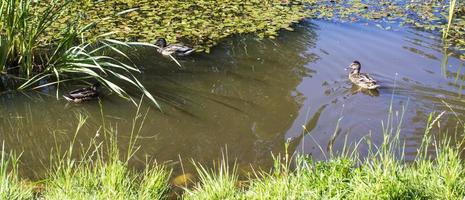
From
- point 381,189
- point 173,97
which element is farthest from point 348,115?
point 381,189

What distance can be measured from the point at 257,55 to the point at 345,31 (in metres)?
1.68

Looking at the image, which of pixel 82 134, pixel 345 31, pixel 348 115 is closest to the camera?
pixel 82 134

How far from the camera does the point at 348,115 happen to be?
588 cm

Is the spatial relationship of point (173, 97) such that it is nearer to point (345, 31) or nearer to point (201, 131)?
point (201, 131)

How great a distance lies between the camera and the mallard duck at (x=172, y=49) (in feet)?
23.7

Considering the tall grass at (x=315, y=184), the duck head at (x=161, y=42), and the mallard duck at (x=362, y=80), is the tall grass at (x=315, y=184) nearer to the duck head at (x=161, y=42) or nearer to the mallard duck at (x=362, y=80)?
the mallard duck at (x=362, y=80)

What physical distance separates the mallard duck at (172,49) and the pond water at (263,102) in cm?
12

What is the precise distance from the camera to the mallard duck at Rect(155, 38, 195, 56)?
7234 millimetres

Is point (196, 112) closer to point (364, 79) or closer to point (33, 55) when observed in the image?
point (364, 79)

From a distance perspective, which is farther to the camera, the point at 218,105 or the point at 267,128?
the point at 218,105

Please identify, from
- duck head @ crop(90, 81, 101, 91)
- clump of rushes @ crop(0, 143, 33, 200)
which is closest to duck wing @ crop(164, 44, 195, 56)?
duck head @ crop(90, 81, 101, 91)

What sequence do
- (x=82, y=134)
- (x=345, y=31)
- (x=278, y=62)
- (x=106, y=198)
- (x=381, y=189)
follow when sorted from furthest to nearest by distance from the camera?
(x=345, y=31)
(x=278, y=62)
(x=82, y=134)
(x=106, y=198)
(x=381, y=189)

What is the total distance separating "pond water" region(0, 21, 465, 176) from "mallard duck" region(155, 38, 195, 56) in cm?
12

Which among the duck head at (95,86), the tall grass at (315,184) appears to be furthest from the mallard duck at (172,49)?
the tall grass at (315,184)
